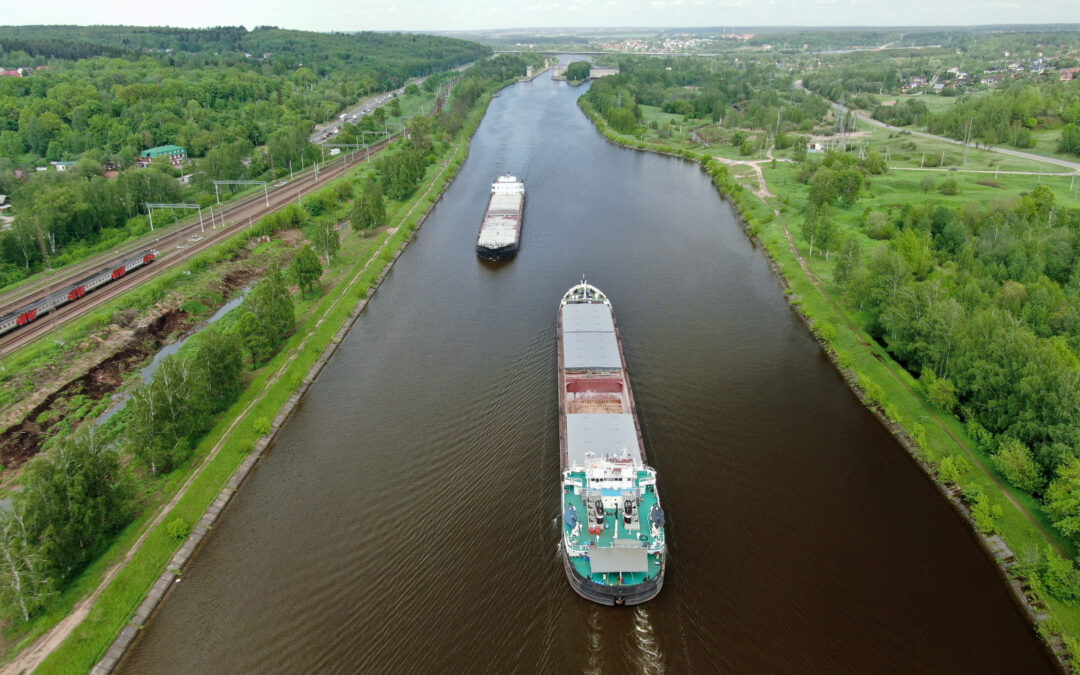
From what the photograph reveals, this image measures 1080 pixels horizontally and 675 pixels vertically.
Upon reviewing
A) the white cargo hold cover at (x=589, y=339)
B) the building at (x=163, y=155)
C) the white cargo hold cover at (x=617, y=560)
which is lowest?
the white cargo hold cover at (x=617, y=560)

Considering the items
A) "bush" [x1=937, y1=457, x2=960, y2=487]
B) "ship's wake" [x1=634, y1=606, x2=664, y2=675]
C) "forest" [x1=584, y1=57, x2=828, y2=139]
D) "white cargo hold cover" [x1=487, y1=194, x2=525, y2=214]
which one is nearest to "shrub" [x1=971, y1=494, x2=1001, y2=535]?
"bush" [x1=937, y1=457, x2=960, y2=487]

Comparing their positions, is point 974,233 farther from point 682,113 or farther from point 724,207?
point 682,113

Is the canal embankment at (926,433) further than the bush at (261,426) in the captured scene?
No

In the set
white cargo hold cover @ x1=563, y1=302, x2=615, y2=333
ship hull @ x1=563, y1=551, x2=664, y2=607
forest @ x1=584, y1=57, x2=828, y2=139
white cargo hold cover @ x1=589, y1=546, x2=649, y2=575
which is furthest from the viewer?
forest @ x1=584, y1=57, x2=828, y2=139

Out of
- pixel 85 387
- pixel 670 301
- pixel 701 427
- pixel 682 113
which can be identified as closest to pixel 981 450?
pixel 701 427

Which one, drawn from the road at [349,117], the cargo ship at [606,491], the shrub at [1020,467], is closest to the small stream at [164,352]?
the cargo ship at [606,491]

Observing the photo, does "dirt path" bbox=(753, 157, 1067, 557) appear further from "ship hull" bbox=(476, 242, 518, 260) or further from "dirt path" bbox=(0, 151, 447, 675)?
"dirt path" bbox=(0, 151, 447, 675)

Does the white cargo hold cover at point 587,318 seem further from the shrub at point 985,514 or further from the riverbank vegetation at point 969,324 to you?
the shrub at point 985,514
